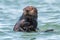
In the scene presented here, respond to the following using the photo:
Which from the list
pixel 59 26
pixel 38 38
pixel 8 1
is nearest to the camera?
pixel 38 38

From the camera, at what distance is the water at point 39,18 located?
1529cm

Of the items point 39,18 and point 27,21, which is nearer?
point 27,21

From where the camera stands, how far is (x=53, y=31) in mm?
16250

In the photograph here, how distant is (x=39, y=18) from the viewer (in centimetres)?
1983

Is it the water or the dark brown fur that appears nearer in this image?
the water

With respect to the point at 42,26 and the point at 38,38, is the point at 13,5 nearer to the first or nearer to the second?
the point at 42,26

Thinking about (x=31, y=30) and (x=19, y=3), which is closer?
(x=31, y=30)

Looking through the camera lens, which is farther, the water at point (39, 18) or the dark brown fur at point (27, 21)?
the dark brown fur at point (27, 21)

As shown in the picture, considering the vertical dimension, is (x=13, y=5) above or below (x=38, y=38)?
above

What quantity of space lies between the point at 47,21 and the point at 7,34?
11.0 ft

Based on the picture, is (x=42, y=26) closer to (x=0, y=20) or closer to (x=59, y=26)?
(x=59, y=26)

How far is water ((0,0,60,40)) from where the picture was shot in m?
15.3

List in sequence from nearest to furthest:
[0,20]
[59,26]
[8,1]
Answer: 1. [59,26]
2. [0,20]
3. [8,1]

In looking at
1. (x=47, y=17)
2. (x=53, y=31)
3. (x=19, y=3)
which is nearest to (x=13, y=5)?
(x=19, y=3)
